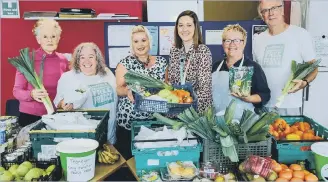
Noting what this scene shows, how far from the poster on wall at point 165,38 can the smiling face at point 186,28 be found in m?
1.48

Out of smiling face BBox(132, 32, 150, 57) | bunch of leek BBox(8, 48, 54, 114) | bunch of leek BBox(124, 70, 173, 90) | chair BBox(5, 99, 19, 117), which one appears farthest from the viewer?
chair BBox(5, 99, 19, 117)

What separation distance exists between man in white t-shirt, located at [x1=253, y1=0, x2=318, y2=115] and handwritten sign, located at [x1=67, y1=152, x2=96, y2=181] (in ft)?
6.20

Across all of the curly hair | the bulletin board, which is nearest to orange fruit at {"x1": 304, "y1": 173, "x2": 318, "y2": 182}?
the curly hair

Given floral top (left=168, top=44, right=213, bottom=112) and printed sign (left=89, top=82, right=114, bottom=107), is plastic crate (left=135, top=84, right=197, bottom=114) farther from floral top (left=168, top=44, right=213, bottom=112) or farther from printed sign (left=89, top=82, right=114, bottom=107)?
printed sign (left=89, top=82, right=114, bottom=107)

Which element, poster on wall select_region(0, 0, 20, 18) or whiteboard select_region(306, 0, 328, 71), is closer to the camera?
whiteboard select_region(306, 0, 328, 71)

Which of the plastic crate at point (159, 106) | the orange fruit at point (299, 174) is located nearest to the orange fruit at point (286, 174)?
the orange fruit at point (299, 174)

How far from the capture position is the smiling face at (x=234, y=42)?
2.94 m

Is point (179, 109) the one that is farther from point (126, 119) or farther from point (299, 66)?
point (299, 66)

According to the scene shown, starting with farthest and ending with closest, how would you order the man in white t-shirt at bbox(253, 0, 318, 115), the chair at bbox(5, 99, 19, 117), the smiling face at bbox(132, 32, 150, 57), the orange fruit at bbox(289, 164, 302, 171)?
1. the chair at bbox(5, 99, 19, 117)
2. the man in white t-shirt at bbox(253, 0, 318, 115)
3. the smiling face at bbox(132, 32, 150, 57)
4. the orange fruit at bbox(289, 164, 302, 171)

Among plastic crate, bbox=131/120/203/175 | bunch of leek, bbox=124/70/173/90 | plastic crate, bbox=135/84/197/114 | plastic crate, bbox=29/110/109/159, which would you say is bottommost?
plastic crate, bbox=131/120/203/175

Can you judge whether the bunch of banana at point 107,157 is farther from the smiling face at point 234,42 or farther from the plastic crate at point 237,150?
the smiling face at point 234,42

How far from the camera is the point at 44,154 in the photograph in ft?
7.27

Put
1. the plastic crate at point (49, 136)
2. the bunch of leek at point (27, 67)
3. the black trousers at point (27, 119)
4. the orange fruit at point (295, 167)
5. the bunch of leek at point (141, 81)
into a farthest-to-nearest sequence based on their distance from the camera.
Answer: the black trousers at point (27, 119) → the bunch of leek at point (27, 67) → the bunch of leek at point (141, 81) → the plastic crate at point (49, 136) → the orange fruit at point (295, 167)

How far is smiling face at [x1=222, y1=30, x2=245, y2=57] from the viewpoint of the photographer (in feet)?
9.63
